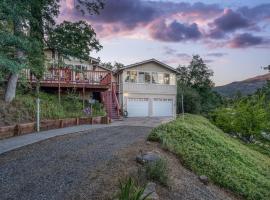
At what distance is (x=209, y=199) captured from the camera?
8.09m

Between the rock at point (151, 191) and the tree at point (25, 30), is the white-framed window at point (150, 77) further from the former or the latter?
the rock at point (151, 191)

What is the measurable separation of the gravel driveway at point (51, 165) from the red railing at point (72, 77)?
1133 centimetres

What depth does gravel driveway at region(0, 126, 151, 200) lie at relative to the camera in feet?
22.3

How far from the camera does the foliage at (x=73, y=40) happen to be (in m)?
16.2

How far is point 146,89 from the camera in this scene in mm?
33031

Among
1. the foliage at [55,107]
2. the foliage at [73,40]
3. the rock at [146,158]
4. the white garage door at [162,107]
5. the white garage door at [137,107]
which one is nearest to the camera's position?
the rock at [146,158]

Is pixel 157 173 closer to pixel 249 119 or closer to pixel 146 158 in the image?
A: pixel 146 158

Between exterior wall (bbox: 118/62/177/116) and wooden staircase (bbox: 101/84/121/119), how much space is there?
4420 millimetres

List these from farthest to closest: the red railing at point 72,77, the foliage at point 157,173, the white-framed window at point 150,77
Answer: the white-framed window at point 150,77 → the red railing at point 72,77 → the foliage at point 157,173

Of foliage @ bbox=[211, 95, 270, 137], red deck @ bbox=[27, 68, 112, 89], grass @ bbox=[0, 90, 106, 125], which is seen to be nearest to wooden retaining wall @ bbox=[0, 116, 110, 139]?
grass @ bbox=[0, 90, 106, 125]

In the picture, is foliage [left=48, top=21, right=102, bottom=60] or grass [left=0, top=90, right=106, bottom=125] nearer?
foliage [left=48, top=21, right=102, bottom=60]

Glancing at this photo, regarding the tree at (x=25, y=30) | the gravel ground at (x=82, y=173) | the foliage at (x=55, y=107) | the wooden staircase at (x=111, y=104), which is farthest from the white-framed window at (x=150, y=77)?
the gravel ground at (x=82, y=173)

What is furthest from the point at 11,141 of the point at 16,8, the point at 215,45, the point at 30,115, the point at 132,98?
the point at 215,45

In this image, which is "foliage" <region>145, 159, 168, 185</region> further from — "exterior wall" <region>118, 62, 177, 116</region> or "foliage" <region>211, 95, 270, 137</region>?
"exterior wall" <region>118, 62, 177, 116</region>
